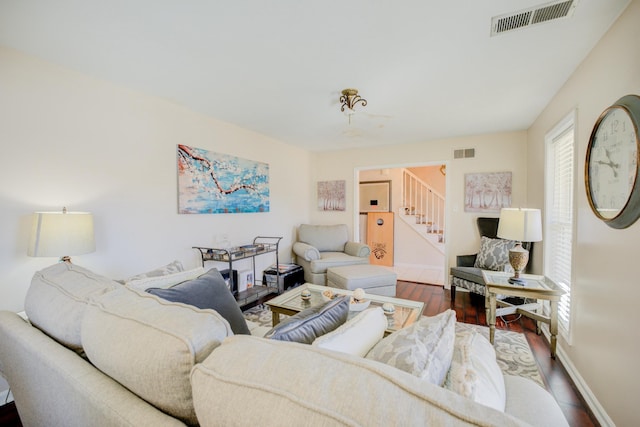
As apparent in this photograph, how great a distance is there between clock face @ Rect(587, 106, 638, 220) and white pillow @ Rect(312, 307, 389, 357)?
1496mm

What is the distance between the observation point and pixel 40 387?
0.86 meters

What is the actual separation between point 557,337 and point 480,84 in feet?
7.56

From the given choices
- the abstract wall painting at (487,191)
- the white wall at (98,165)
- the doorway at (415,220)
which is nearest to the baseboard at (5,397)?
the white wall at (98,165)

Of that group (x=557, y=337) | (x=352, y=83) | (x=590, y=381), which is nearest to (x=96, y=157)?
(x=352, y=83)

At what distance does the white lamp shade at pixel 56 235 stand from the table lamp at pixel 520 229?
3290 mm

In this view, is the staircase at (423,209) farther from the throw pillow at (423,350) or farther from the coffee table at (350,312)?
the throw pillow at (423,350)

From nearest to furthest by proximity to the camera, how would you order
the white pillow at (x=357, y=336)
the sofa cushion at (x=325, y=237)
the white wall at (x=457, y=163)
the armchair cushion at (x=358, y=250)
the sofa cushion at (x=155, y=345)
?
the sofa cushion at (x=155, y=345)
the white pillow at (x=357, y=336)
the white wall at (x=457, y=163)
the armchair cushion at (x=358, y=250)
the sofa cushion at (x=325, y=237)

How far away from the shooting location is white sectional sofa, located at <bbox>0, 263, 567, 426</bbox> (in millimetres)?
443

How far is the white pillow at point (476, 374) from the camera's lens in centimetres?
65

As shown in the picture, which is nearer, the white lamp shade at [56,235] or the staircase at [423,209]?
the white lamp shade at [56,235]

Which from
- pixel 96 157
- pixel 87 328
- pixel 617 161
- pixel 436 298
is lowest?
Result: pixel 436 298

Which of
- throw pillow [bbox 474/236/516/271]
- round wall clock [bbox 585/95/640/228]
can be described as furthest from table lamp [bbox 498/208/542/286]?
throw pillow [bbox 474/236/516/271]

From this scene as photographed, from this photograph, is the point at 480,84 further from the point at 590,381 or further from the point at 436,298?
the point at 436,298

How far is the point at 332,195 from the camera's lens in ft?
16.6
